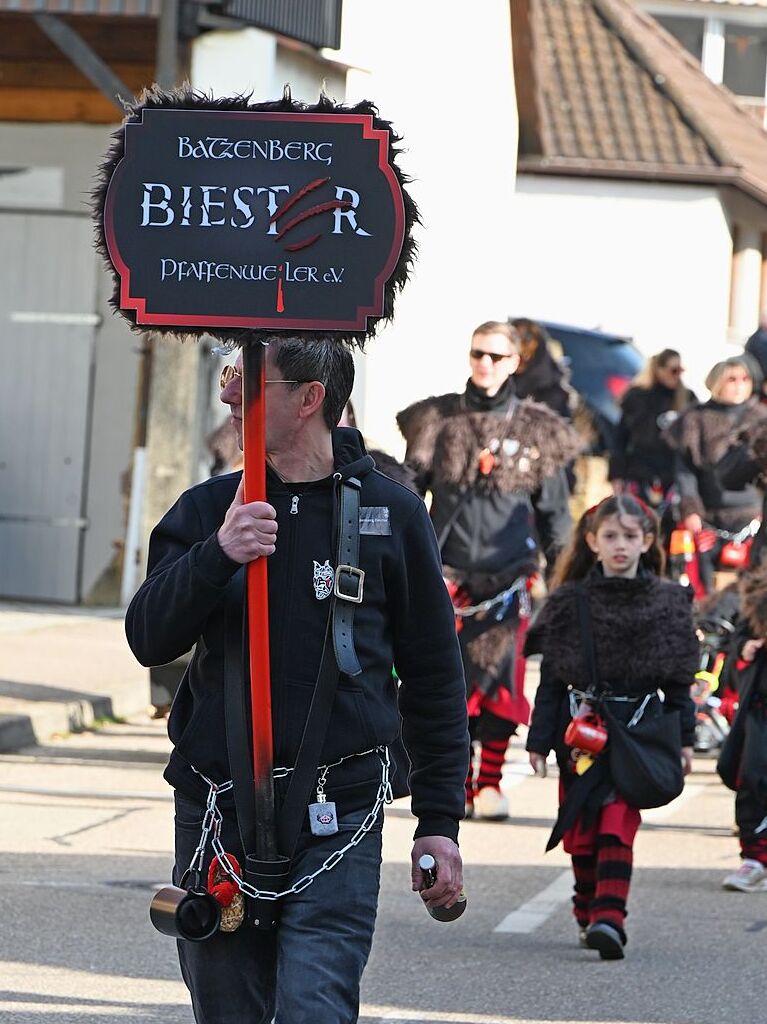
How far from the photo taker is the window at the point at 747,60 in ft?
138

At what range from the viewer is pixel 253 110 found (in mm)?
4035

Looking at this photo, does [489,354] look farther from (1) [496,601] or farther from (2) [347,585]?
(2) [347,585]

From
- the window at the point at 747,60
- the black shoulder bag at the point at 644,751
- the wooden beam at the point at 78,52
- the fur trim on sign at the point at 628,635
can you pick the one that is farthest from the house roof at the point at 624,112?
the black shoulder bag at the point at 644,751

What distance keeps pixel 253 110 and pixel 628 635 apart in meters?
3.70

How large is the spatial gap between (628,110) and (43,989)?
27.3 meters

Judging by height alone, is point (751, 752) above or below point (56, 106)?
below

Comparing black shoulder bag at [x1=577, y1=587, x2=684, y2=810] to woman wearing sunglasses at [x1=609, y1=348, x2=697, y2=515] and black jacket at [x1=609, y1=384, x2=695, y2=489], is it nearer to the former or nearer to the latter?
woman wearing sunglasses at [x1=609, y1=348, x2=697, y2=515]

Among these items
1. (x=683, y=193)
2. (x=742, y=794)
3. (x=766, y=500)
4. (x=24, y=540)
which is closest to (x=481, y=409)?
(x=766, y=500)

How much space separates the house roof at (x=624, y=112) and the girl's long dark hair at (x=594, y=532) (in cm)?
2217

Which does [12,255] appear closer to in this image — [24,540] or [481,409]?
[24,540]

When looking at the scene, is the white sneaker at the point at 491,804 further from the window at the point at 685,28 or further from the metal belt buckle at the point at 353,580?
the window at the point at 685,28

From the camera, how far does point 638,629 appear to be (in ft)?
24.2

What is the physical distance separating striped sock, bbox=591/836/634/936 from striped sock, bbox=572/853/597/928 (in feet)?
0.31

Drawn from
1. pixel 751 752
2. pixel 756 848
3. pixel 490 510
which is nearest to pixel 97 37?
pixel 490 510
